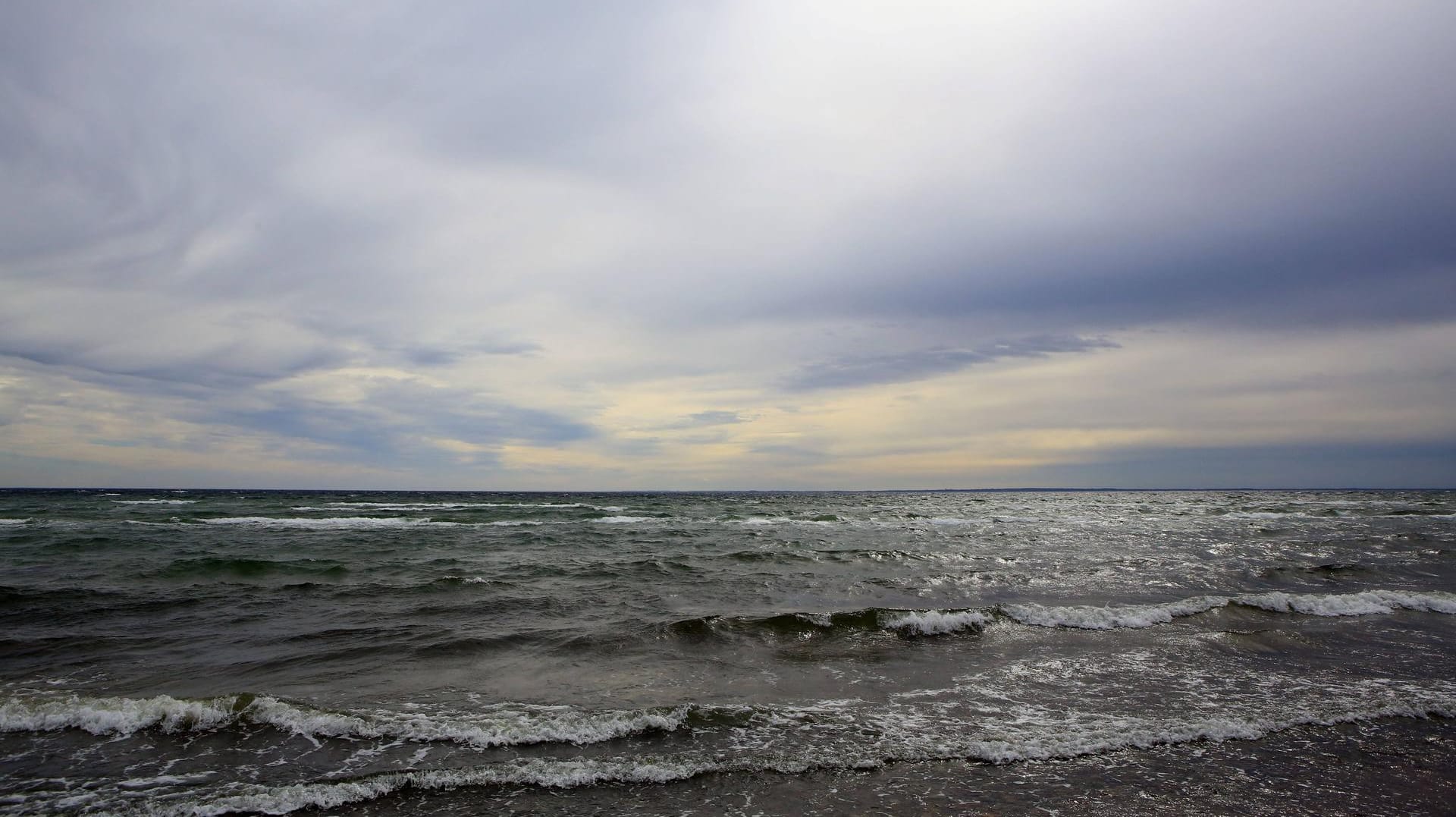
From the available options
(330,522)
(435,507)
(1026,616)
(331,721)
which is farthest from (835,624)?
(435,507)

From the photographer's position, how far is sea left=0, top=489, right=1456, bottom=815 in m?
5.89

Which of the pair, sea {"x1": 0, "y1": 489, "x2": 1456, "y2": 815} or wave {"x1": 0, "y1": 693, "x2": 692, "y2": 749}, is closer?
sea {"x1": 0, "y1": 489, "x2": 1456, "y2": 815}

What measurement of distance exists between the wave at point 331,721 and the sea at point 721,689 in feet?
0.11

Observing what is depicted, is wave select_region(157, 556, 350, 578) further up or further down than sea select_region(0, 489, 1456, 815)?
further up

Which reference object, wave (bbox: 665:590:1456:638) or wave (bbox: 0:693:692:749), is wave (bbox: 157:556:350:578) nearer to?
wave (bbox: 0:693:692:749)

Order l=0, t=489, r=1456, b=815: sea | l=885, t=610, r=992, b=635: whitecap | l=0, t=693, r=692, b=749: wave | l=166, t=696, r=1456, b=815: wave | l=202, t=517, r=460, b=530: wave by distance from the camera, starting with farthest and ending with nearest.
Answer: l=202, t=517, r=460, b=530: wave
l=885, t=610, r=992, b=635: whitecap
l=0, t=693, r=692, b=749: wave
l=0, t=489, r=1456, b=815: sea
l=166, t=696, r=1456, b=815: wave

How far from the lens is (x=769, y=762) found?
21.1 feet

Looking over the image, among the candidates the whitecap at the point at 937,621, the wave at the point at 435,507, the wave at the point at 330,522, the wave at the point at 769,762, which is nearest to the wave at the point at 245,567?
the wave at the point at 769,762

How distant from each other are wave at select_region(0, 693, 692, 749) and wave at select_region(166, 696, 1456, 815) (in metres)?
0.70

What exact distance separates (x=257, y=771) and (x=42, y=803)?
148 cm

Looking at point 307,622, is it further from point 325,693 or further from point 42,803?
point 42,803

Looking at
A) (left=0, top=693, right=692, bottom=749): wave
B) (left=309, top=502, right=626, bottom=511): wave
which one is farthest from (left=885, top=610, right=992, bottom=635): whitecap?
(left=309, top=502, right=626, bottom=511): wave

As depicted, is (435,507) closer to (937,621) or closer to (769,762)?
(937,621)

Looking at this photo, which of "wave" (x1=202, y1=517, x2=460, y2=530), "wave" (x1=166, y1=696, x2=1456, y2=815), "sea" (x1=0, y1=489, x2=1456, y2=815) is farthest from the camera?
"wave" (x1=202, y1=517, x2=460, y2=530)
